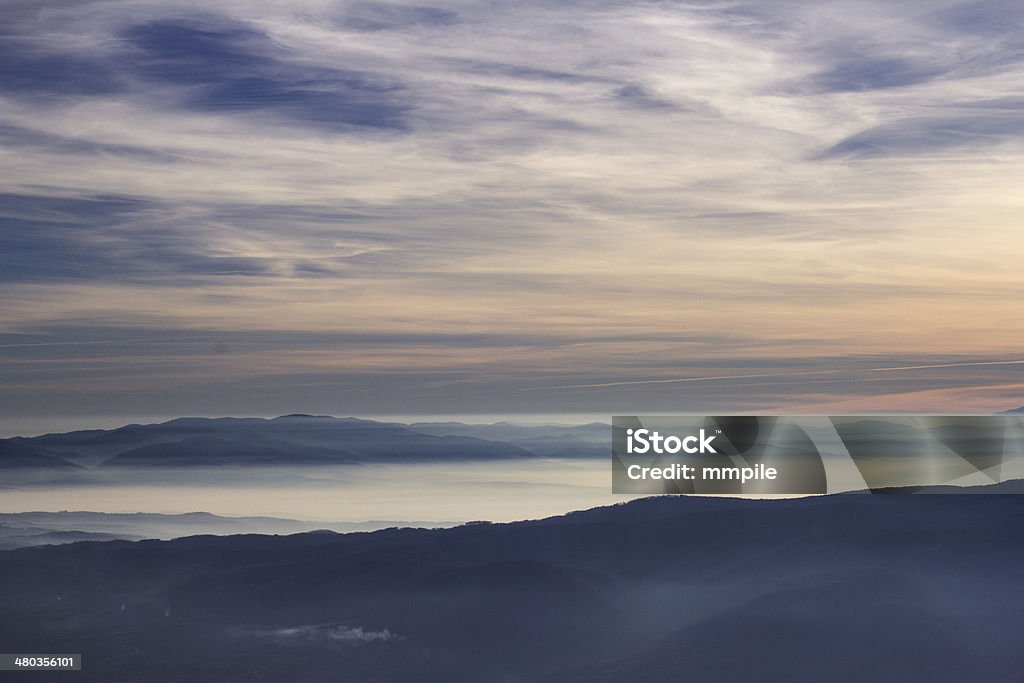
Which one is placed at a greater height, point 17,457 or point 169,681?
point 17,457

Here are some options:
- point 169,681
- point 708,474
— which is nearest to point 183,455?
point 169,681

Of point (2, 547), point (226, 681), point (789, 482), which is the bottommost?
point (226, 681)

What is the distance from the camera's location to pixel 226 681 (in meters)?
200

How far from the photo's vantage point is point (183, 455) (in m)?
142

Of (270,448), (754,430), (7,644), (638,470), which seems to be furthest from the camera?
(7,644)

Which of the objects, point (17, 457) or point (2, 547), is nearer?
point (17, 457)

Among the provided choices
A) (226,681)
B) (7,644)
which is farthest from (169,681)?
(7,644)

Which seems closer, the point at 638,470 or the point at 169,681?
the point at 638,470

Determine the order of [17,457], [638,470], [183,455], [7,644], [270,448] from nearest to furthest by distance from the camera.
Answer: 1. [638,470]
2. [17,457]
3. [183,455]
4. [270,448]
5. [7,644]

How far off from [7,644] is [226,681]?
134 feet

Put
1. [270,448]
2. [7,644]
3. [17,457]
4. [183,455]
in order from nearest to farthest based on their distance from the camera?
[17,457] → [183,455] → [270,448] → [7,644]

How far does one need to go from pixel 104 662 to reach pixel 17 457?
93.7 meters

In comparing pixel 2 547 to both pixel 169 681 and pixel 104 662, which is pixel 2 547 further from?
pixel 169 681

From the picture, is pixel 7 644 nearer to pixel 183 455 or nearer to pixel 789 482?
pixel 183 455
